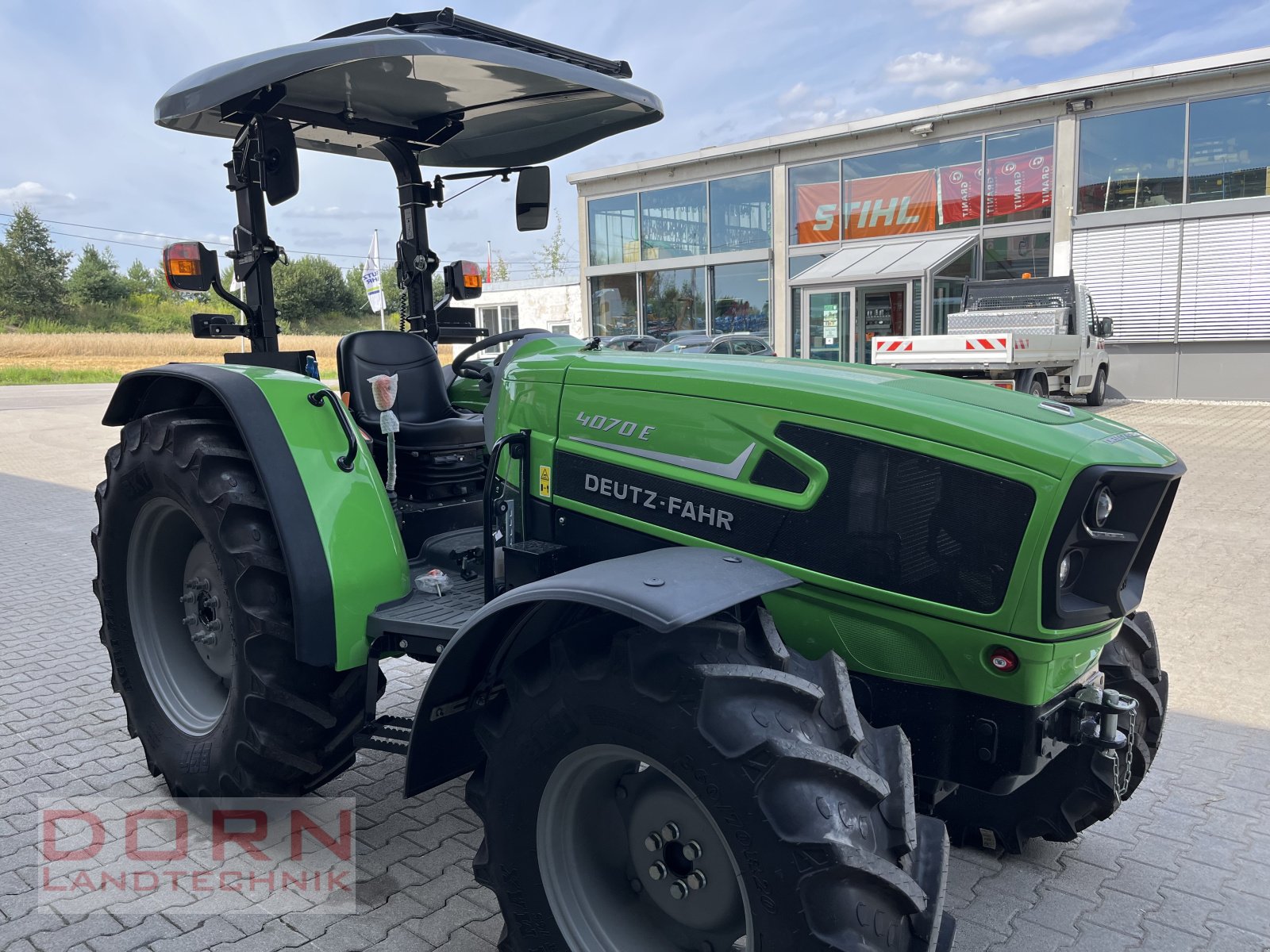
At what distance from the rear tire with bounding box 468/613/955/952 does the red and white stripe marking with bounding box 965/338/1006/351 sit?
12018mm

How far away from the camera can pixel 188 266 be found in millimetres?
3377

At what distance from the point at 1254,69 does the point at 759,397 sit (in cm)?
1858

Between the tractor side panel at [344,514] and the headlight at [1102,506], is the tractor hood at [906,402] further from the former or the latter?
the tractor side panel at [344,514]

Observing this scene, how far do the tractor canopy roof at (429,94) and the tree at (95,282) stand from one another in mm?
57527

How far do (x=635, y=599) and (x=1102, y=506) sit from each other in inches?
40.0

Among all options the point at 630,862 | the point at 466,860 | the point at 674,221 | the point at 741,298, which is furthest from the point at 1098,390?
the point at 630,862

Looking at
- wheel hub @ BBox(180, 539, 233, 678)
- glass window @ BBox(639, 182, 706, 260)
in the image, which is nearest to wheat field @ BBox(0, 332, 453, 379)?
glass window @ BBox(639, 182, 706, 260)

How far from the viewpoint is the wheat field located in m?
33.1

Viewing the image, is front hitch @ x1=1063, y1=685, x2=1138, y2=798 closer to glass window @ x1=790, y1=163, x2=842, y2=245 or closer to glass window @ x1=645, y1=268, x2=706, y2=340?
glass window @ x1=790, y1=163, x2=842, y2=245

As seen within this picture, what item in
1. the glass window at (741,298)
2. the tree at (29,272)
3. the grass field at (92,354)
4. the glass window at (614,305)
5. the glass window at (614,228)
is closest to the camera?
the glass window at (741,298)

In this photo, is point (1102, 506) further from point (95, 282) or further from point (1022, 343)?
point (95, 282)

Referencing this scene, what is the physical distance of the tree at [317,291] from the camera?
57219mm

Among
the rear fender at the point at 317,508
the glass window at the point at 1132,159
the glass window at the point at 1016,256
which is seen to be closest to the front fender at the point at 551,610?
the rear fender at the point at 317,508

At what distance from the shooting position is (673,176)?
24.4m
